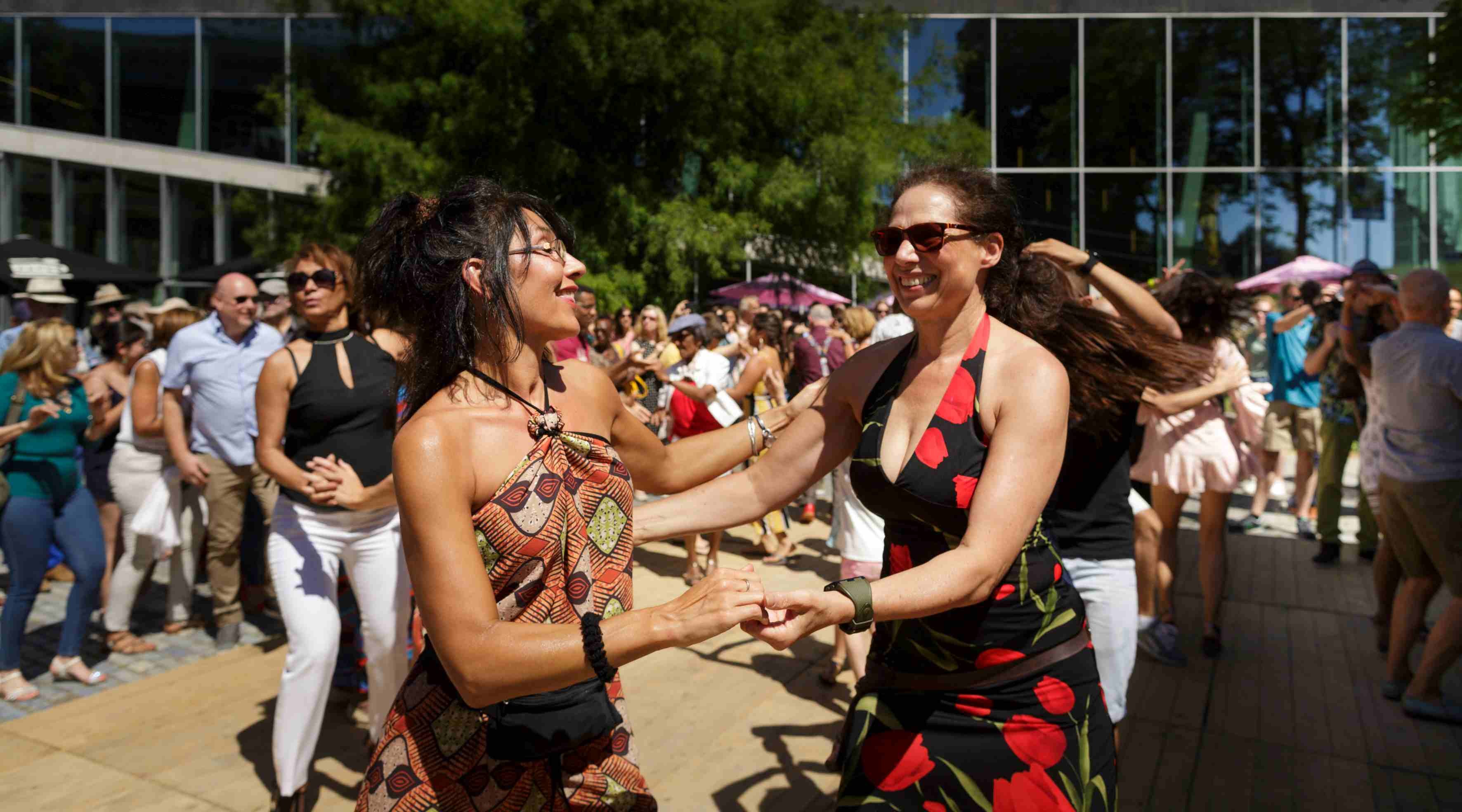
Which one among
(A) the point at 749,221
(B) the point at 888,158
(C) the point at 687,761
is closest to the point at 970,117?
(B) the point at 888,158

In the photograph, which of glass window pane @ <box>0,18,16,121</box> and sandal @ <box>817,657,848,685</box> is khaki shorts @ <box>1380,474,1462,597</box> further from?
glass window pane @ <box>0,18,16,121</box>

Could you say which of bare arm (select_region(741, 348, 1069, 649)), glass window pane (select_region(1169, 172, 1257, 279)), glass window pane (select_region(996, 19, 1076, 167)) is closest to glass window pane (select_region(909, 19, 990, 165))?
glass window pane (select_region(996, 19, 1076, 167))

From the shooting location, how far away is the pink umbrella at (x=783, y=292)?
20234 millimetres

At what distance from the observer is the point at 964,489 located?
2.20 metres

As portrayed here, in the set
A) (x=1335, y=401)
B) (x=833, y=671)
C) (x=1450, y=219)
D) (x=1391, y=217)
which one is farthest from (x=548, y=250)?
(x=1450, y=219)

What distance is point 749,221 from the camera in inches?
690

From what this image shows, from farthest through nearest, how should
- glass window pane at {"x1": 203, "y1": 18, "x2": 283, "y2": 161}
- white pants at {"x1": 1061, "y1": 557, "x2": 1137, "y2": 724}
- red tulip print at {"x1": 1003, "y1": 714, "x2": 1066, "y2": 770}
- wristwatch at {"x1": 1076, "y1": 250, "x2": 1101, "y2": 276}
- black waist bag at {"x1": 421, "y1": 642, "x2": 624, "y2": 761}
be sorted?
1. glass window pane at {"x1": 203, "y1": 18, "x2": 283, "y2": 161}
2. wristwatch at {"x1": 1076, "y1": 250, "x2": 1101, "y2": 276}
3. white pants at {"x1": 1061, "y1": 557, "x2": 1137, "y2": 724}
4. red tulip print at {"x1": 1003, "y1": 714, "x2": 1066, "y2": 770}
5. black waist bag at {"x1": 421, "y1": 642, "x2": 624, "y2": 761}

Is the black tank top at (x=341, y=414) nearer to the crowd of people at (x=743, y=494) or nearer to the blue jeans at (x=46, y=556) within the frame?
the crowd of people at (x=743, y=494)

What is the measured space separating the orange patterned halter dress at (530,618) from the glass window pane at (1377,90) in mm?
25548

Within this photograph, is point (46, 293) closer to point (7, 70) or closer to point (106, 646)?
point (106, 646)

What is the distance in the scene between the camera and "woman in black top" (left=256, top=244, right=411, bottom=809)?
3.78 meters

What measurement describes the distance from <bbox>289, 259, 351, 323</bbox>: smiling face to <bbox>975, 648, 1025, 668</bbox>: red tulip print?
10.2ft

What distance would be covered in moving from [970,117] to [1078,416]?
72.5 ft

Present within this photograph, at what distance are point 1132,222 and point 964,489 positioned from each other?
23279 millimetres
